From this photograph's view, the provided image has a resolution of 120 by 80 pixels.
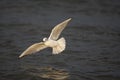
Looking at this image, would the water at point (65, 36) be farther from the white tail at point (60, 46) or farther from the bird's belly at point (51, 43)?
the bird's belly at point (51, 43)

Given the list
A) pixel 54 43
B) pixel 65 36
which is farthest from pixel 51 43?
pixel 65 36

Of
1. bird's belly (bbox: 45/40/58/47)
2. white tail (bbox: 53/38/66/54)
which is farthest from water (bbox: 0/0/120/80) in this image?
bird's belly (bbox: 45/40/58/47)

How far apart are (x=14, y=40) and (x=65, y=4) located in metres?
5.16

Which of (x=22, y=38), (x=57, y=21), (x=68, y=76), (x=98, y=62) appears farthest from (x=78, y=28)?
(x=68, y=76)

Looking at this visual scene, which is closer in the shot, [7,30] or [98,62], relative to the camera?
[98,62]

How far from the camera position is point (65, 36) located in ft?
49.7

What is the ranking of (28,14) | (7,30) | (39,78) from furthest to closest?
(28,14)
(7,30)
(39,78)

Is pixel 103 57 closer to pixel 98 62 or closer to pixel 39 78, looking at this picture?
pixel 98 62

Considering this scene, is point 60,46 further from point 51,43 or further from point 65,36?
point 65,36

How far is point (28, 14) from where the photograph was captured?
57.9 feet

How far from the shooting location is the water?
12.0m

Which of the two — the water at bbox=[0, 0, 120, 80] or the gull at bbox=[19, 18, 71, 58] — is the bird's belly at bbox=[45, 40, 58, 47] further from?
the water at bbox=[0, 0, 120, 80]

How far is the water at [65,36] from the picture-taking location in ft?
39.3

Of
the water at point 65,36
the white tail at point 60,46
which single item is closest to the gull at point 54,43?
the white tail at point 60,46
